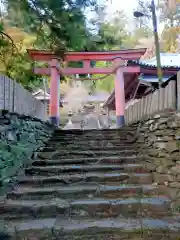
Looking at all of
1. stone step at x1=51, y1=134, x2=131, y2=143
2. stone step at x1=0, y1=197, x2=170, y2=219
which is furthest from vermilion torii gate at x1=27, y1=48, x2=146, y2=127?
stone step at x1=0, y1=197, x2=170, y2=219

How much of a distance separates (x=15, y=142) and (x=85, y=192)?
1.23 metres

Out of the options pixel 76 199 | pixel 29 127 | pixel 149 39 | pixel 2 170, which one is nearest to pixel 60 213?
pixel 76 199

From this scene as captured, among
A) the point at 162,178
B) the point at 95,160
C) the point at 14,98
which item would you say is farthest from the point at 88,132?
the point at 162,178

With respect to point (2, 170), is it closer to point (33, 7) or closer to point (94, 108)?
point (33, 7)

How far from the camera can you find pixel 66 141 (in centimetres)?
508

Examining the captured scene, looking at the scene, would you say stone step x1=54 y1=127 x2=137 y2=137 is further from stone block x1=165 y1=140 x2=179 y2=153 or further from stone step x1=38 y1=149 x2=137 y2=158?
stone block x1=165 y1=140 x2=179 y2=153

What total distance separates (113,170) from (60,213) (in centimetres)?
124

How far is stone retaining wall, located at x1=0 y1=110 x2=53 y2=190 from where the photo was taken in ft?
9.39

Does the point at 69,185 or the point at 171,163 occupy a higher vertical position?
the point at 171,163

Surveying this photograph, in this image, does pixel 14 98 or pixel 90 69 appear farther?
pixel 90 69

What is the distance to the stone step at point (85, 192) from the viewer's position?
9.59ft

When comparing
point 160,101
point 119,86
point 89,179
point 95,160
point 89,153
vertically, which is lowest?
point 89,179

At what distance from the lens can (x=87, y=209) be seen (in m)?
2.66

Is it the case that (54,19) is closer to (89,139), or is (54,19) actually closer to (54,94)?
(89,139)
